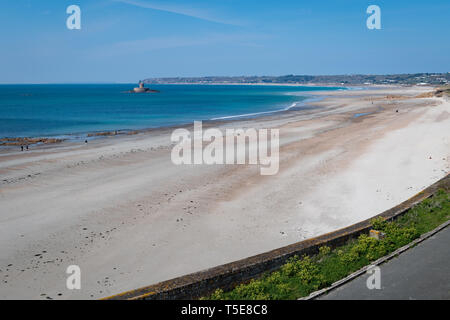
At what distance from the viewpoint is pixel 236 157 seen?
75.6ft

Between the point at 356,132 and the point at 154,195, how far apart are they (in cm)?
2300

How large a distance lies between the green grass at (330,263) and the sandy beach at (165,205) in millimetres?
2572

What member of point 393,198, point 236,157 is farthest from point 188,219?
point 236,157

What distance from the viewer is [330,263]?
7.79 meters
